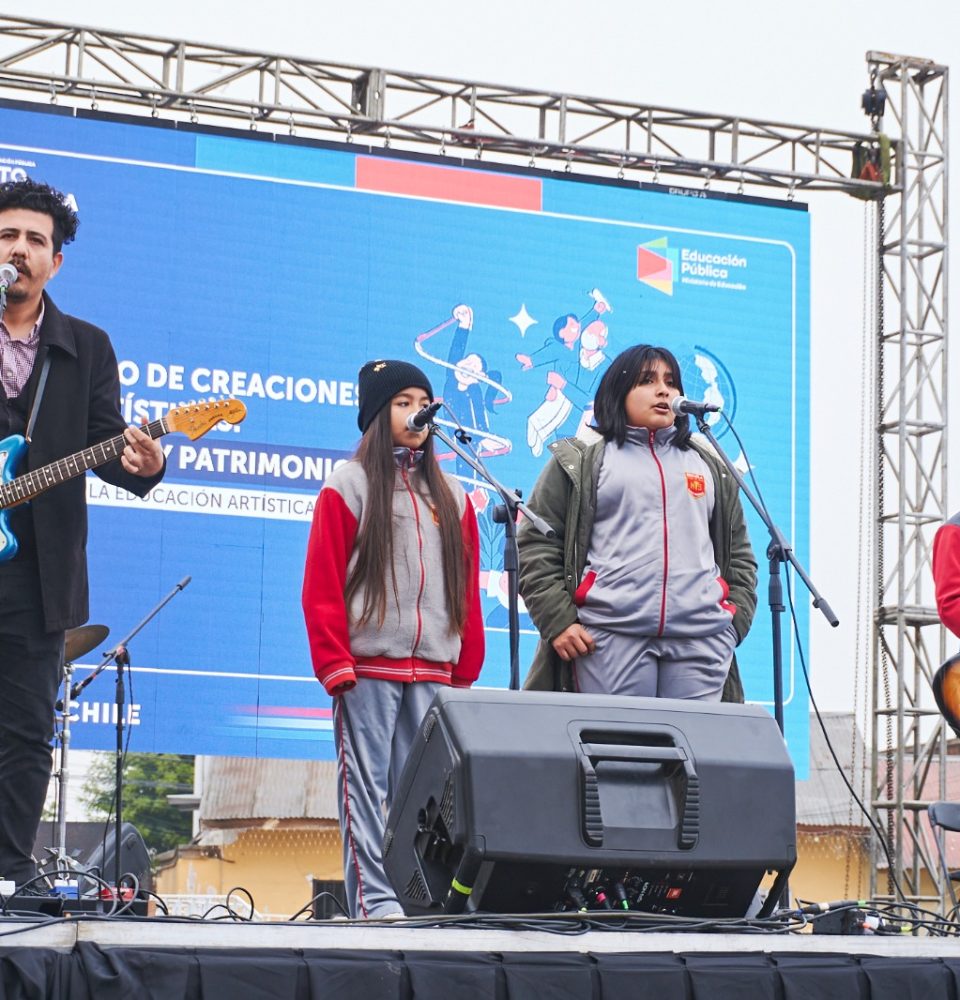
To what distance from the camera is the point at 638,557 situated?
361 cm

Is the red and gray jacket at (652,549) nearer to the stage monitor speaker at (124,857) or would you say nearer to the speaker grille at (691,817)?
the speaker grille at (691,817)

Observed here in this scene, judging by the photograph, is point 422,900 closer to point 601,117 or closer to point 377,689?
point 377,689

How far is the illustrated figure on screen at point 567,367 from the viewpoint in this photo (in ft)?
25.3

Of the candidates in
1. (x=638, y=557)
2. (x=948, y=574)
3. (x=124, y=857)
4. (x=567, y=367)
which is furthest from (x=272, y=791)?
(x=638, y=557)

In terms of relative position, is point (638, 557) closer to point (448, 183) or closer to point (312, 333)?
point (312, 333)

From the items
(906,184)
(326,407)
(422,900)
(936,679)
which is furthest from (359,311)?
(422,900)

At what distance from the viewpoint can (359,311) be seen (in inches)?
297

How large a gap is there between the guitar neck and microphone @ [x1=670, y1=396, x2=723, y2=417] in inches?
52.7

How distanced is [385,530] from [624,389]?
70 centimetres

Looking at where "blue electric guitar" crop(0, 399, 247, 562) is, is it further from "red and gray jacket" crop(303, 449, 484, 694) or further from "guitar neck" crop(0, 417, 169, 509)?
"red and gray jacket" crop(303, 449, 484, 694)

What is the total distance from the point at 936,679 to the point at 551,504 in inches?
60.2

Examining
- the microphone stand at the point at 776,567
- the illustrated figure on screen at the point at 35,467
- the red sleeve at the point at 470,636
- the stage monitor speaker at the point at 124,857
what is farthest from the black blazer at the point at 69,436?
the stage monitor speaker at the point at 124,857

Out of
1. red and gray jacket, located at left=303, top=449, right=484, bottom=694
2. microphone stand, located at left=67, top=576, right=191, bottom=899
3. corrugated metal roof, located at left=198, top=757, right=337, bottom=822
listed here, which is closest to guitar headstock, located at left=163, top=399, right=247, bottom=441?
red and gray jacket, located at left=303, top=449, right=484, bottom=694

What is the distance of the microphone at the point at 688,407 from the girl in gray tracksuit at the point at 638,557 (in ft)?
0.13
